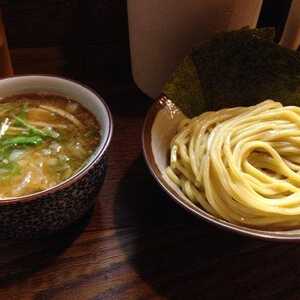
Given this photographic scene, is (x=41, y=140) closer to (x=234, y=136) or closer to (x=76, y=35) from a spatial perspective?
(x=234, y=136)

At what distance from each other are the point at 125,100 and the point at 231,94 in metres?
0.35

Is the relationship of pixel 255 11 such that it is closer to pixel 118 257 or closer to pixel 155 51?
pixel 155 51

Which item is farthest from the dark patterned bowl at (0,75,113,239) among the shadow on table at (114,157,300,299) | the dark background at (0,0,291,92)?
the dark background at (0,0,291,92)

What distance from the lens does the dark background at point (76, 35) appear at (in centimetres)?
149

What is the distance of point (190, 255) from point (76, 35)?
1004 millimetres

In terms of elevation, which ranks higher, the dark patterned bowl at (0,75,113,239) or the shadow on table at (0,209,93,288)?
the dark patterned bowl at (0,75,113,239)

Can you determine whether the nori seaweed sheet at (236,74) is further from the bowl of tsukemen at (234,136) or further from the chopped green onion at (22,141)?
the chopped green onion at (22,141)

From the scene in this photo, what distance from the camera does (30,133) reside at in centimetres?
98

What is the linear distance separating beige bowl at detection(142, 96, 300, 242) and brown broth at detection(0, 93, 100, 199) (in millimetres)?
133

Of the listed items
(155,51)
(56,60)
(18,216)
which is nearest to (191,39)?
(155,51)

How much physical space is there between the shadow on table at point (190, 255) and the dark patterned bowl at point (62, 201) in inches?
6.0

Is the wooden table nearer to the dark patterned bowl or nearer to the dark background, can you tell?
the dark patterned bowl

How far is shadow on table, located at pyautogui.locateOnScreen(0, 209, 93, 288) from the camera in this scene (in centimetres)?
87

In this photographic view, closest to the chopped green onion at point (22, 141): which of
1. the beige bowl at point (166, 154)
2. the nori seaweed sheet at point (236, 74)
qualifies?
the beige bowl at point (166, 154)
